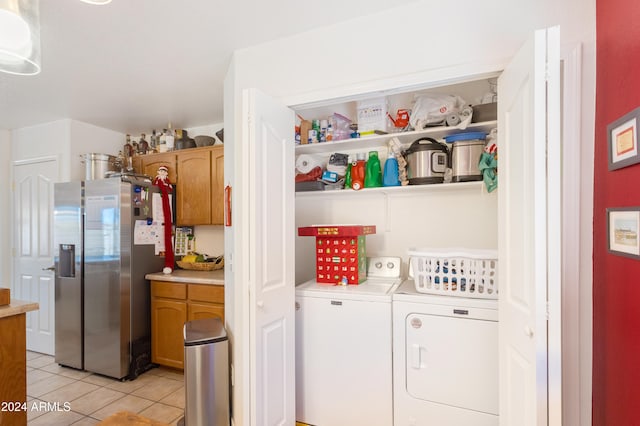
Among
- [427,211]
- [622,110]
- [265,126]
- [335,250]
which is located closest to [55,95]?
[265,126]

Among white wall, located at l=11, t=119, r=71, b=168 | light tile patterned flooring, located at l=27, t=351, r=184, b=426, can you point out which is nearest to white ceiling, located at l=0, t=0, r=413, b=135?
white wall, located at l=11, t=119, r=71, b=168

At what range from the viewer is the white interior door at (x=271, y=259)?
157 cm

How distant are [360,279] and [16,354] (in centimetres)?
206

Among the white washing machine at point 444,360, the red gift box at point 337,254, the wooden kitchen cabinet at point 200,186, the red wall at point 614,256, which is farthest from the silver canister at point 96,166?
the red wall at point 614,256

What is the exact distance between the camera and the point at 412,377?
5.99 feet

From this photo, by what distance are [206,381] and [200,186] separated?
1.98m

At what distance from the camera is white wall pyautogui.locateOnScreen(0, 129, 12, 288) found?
3.74 meters

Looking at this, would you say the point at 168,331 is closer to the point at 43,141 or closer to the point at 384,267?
the point at 384,267

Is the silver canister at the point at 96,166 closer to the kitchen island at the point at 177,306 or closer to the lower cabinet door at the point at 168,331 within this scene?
the kitchen island at the point at 177,306

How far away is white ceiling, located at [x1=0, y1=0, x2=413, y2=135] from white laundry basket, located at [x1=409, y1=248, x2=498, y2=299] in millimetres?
1372

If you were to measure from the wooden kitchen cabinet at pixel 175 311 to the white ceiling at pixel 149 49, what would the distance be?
1746 mm

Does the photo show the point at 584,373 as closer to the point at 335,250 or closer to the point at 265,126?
the point at 335,250

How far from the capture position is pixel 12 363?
174cm

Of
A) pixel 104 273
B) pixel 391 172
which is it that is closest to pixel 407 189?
pixel 391 172
